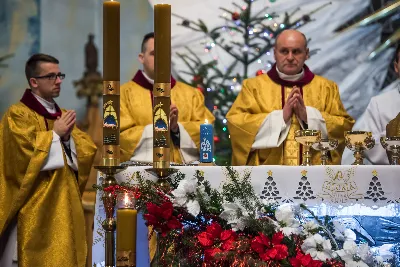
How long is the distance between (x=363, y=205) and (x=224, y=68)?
429 cm

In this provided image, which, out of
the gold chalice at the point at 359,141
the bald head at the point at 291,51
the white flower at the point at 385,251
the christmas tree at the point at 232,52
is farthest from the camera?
the christmas tree at the point at 232,52

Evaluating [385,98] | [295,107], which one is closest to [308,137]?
[295,107]

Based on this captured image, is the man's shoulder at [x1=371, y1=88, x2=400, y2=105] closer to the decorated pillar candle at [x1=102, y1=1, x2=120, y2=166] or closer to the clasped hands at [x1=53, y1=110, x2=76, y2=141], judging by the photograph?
the clasped hands at [x1=53, y1=110, x2=76, y2=141]

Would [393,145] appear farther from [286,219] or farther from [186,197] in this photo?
[186,197]

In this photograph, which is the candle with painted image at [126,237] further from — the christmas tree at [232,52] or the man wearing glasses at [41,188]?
the christmas tree at [232,52]

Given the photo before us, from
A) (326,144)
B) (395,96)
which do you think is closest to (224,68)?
(395,96)

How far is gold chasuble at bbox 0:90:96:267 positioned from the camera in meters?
5.64

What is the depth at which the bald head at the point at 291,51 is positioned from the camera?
5.89 meters

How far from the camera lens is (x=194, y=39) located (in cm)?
823

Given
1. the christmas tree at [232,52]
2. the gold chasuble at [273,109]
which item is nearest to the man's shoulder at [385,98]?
the gold chasuble at [273,109]

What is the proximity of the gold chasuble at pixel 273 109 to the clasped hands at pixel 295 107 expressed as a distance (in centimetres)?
12

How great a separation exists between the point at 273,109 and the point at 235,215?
3.11m

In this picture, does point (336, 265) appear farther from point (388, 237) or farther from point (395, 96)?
point (395, 96)

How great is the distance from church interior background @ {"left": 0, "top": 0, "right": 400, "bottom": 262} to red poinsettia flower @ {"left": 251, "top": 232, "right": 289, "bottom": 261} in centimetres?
483
